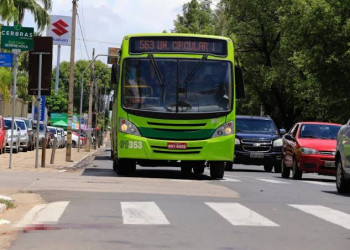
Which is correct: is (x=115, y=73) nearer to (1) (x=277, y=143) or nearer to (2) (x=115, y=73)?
(2) (x=115, y=73)

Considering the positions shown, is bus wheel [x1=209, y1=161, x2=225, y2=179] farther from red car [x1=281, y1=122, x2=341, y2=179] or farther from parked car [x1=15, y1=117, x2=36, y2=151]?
parked car [x1=15, y1=117, x2=36, y2=151]

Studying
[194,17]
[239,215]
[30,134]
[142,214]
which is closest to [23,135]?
[30,134]

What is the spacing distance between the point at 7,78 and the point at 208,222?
3266 centimetres

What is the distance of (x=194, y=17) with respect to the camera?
300 feet

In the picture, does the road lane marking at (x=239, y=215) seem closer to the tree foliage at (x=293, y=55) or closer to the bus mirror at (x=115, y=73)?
the bus mirror at (x=115, y=73)

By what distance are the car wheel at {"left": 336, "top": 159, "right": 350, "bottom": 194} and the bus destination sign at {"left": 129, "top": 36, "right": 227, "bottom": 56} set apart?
15.1ft

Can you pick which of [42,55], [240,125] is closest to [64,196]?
[42,55]

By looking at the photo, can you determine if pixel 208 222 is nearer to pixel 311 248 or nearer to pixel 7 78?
pixel 311 248

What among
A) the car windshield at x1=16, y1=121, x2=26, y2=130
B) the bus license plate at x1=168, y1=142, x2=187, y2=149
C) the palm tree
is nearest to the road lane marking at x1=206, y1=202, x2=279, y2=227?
the bus license plate at x1=168, y1=142, x2=187, y2=149

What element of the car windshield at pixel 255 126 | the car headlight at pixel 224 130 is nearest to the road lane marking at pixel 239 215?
the car headlight at pixel 224 130

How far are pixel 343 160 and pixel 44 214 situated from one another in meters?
7.49

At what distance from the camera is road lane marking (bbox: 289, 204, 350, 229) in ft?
36.3

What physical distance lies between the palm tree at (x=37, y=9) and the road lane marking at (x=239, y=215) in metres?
41.6

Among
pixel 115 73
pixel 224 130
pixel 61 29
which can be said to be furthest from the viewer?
pixel 61 29
